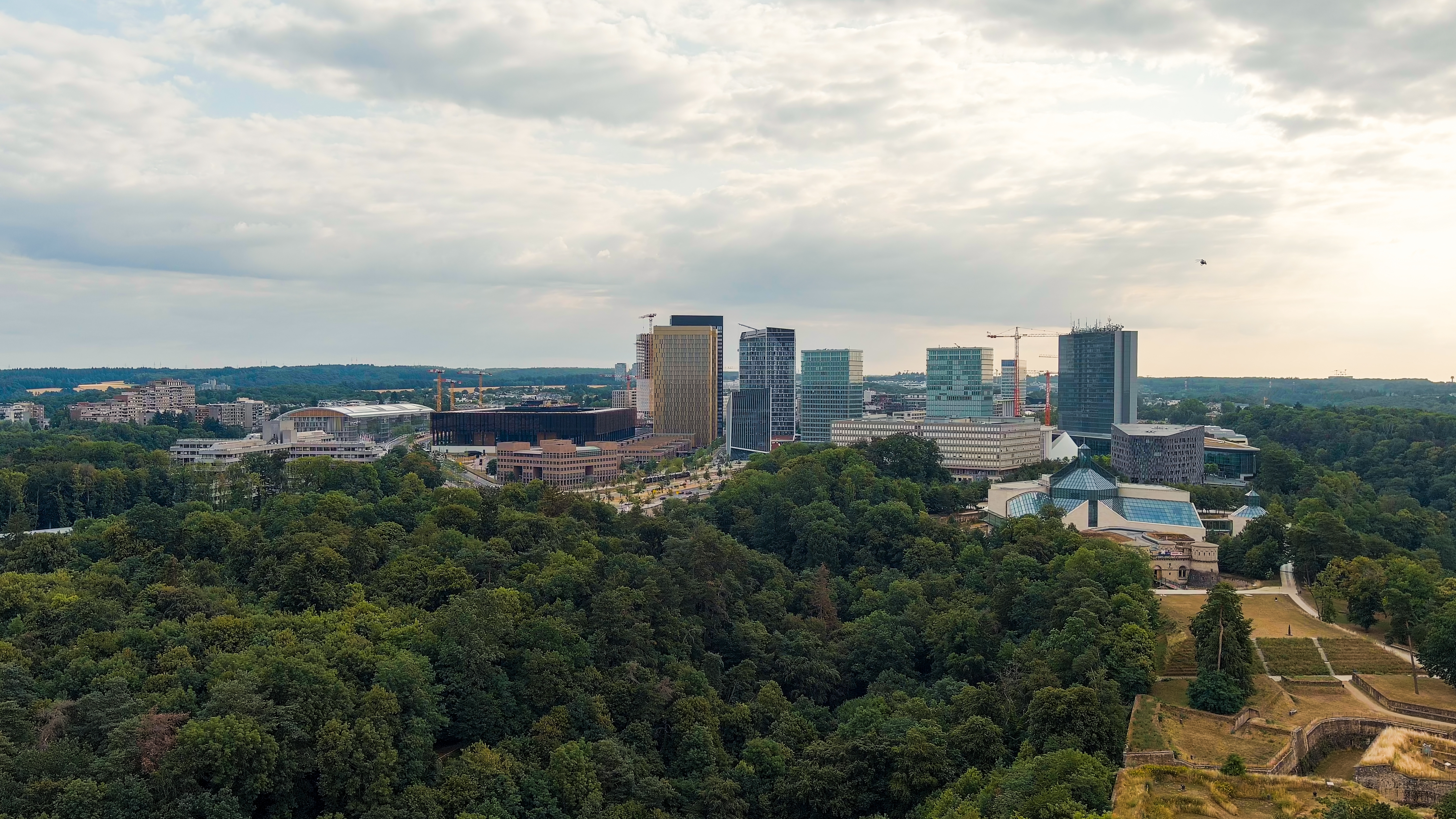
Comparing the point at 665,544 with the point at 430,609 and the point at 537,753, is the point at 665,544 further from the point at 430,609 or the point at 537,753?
the point at 537,753

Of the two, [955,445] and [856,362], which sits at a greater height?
[856,362]

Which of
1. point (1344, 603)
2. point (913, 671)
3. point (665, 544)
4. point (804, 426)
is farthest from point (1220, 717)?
point (804, 426)

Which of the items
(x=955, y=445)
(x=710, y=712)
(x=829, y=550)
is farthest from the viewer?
(x=955, y=445)

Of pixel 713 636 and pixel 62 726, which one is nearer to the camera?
pixel 62 726

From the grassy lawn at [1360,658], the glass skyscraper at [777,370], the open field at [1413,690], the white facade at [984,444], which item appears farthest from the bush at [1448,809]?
the glass skyscraper at [777,370]

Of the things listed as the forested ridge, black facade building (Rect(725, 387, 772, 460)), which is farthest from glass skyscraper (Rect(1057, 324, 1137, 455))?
the forested ridge

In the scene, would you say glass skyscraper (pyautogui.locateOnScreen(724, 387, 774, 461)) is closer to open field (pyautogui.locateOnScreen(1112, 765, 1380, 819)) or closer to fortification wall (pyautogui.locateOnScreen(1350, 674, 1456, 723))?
fortification wall (pyautogui.locateOnScreen(1350, 674, 1456, 723))

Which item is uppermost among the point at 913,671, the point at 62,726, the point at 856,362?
the point at 856,362

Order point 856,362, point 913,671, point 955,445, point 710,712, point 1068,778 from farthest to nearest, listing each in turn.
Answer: point 856,362
point 955,445
point 913,671
point 710,712
point 1068,778
